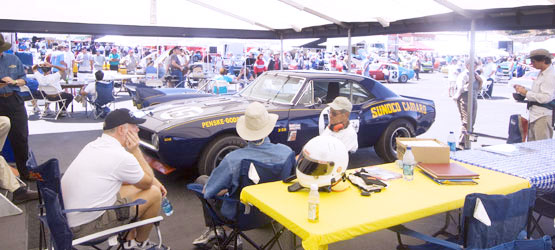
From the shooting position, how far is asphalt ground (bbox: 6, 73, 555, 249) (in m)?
4.20

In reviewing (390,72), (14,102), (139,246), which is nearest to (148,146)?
(14,102)

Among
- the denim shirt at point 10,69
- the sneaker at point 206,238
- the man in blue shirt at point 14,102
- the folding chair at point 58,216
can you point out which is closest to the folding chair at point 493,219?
the sneaker at point 206,238

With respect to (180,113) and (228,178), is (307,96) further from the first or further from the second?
(228,178)

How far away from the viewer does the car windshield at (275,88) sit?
250 inches

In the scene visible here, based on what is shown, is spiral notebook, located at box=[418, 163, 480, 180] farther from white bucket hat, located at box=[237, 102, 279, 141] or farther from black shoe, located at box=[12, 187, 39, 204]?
black shoe, located at box=[12, 187, 39, 204]

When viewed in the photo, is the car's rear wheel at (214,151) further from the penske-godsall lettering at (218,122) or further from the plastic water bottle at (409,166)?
the plastic water bottle at (409,166)

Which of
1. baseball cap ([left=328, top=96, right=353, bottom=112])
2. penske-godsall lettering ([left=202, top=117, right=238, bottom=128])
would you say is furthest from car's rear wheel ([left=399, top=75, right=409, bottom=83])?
baseball cap ([left=328, top=96, right=353, bottom=112])

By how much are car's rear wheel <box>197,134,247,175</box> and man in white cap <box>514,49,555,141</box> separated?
389 centimetres

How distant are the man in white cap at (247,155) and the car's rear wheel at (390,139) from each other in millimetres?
3459

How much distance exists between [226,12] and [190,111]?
16.2 ft

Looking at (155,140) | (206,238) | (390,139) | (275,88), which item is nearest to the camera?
(206,238)

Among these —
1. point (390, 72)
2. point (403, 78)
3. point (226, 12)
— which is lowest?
point (403, 78)

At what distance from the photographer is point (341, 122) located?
4.78 m

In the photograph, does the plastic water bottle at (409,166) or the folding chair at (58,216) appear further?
the plastic water bottle at (409,166)
